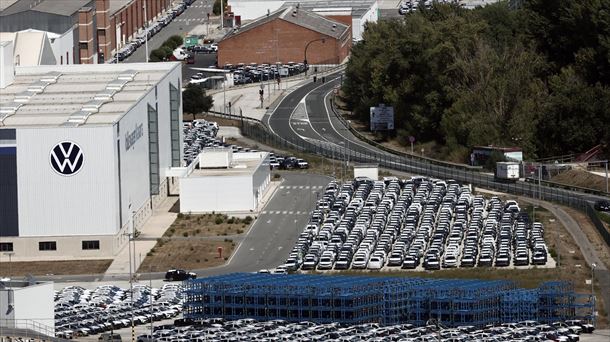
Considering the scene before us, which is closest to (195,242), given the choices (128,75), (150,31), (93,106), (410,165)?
(93,106)

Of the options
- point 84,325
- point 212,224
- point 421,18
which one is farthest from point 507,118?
point 84,325

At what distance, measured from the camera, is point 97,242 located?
335 feet

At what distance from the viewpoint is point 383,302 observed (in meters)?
87.6

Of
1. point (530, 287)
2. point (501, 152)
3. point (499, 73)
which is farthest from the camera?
point (499, 73)

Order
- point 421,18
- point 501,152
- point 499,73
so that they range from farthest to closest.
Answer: point 421,18, point 499,73, point 501,152

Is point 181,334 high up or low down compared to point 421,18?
down

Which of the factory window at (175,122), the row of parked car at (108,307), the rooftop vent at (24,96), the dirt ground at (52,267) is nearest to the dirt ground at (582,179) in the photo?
the factory window at (175,122)

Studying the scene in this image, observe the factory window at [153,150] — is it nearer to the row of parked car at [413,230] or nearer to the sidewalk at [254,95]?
the row of parked car at [413,230]

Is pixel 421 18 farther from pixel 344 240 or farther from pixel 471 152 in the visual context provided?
pixel 344 240

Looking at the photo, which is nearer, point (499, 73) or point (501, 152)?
point (501, 152)

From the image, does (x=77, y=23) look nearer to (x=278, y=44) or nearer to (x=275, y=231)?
(x=278, y=44)

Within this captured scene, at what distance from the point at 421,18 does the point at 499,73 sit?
44.0 ft

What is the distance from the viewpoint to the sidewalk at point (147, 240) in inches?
3883

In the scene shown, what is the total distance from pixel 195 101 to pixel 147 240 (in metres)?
37.0
